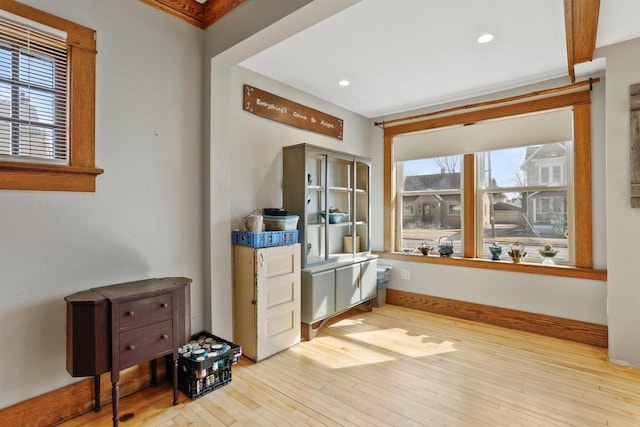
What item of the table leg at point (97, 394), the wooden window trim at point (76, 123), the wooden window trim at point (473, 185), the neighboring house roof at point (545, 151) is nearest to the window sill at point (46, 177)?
the wooden window trim at point (76, 123)

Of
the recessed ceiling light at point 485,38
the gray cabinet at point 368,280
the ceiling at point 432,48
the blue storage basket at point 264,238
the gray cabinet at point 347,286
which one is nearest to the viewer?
the ceiling at point 432,48

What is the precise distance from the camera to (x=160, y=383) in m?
2.29

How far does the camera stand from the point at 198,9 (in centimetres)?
249

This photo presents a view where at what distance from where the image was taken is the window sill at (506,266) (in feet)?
9.96

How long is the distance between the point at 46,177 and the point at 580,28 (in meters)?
3.60

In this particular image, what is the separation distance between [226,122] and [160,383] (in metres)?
2.03

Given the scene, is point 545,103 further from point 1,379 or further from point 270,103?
point 1,379

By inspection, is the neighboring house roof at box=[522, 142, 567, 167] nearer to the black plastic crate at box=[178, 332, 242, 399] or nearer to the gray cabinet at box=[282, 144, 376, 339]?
the gray cabinet at box=[282, 144, 376, 339]

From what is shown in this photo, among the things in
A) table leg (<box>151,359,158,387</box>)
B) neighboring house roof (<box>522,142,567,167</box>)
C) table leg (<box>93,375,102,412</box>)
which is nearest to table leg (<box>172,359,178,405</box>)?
table leg (<box>151,359,158,387</box>)

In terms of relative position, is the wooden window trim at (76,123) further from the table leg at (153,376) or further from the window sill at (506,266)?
the window sill at (506,266)

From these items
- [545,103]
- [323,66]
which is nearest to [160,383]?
[323,66]

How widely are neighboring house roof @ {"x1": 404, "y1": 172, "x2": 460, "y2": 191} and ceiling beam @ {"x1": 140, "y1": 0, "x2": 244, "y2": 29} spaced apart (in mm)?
2923

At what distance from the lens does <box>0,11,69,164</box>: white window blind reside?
5.56 feet

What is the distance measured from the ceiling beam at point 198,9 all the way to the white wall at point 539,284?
8.59 ft
